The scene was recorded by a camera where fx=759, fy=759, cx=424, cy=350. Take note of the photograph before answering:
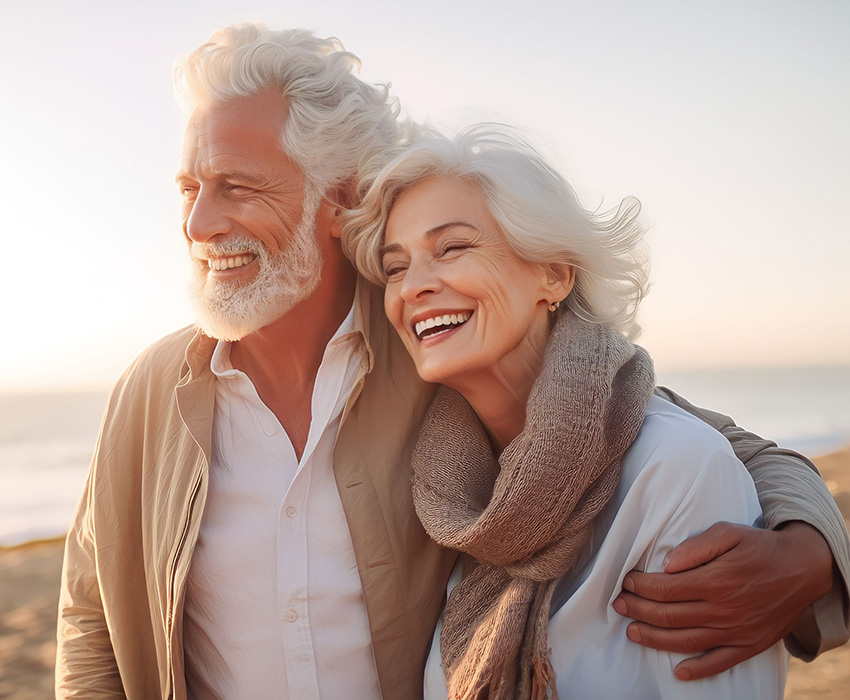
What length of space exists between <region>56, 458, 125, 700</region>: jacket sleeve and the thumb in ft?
5.79

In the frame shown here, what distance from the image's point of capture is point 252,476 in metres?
2.30

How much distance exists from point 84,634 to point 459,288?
1.64 meters

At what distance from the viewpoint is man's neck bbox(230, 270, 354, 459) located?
8.10 feet

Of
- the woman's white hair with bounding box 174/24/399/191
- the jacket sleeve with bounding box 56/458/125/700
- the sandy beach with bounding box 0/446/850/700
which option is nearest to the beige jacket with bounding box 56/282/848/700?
the jacket sleeve with bounding box 56/458/125/700

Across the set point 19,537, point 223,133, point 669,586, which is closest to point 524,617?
point 669,586

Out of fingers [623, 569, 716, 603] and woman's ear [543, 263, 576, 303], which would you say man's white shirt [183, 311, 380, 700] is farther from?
fingers [623, 569, 716, 603]


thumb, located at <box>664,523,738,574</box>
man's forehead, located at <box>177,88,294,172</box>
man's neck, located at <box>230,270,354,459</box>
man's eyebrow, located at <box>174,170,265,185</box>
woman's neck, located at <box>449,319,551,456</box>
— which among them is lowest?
thumb, located at <box>664,523,738,574</box>

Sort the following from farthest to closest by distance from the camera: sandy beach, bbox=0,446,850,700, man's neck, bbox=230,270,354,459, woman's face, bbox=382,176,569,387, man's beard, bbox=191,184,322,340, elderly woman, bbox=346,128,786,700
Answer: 1. sandy beach, bbox=0,446,850,700
2. man's neck, bbox=230,270,354,459
3. man's beard, bbox=191,184,322,340
4. woman's face, bbox=382,176,569,387
5. elderly woman, bbox=346,128,786,700

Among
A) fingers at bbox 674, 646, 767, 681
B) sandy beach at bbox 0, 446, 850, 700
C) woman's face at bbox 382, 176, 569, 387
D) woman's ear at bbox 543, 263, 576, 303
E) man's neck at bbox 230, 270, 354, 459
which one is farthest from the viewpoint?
sandy beach at bbox 0, 446, 850, 700

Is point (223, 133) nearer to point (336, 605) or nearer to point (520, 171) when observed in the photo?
point (520, 171)

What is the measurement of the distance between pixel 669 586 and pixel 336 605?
94 centimetres

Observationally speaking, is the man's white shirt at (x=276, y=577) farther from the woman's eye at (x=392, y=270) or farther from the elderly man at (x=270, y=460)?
the woman's eye at (x=392, y=270)

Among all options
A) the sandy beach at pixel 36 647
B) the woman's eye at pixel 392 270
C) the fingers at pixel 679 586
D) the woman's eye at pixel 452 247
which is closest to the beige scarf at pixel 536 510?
the fingers at pixel 679 586

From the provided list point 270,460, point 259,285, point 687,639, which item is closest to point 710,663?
point 687,639
